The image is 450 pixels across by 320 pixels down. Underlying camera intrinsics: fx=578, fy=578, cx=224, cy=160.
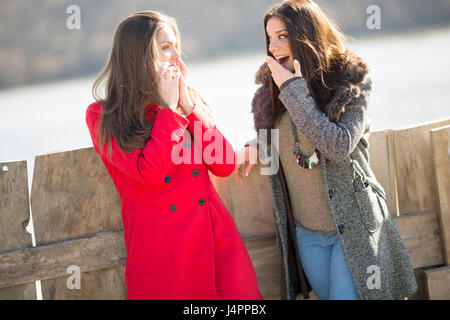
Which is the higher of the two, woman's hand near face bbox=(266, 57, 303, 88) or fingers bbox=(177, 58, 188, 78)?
fingers bbox=(177, 58, 188, 78)

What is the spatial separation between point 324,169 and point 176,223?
2.52 ft

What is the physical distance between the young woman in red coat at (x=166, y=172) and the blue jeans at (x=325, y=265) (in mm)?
305

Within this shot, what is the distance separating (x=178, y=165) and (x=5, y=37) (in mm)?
17010

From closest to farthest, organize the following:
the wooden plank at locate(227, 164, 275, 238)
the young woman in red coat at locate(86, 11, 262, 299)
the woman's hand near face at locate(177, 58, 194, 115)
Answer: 1. the young woman in red coat at locate(86, 11, 262, 299)
2. the woman's hand near face at locate(177, 58, 194, 115)
3. the wooden plank at locate(227, 164, 275, 238)

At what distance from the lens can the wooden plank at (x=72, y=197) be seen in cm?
299

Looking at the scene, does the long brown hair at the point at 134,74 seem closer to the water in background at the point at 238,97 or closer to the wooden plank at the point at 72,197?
the wooden plank at the point at 72,197

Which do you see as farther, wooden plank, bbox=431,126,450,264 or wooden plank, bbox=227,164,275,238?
wooden plank, bbox=431,126,450,264

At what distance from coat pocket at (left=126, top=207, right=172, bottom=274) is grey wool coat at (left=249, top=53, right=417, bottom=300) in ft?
2.05

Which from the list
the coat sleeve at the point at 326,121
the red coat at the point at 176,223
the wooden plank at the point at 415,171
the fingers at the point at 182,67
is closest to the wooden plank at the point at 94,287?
the red coat at the point at 176,223

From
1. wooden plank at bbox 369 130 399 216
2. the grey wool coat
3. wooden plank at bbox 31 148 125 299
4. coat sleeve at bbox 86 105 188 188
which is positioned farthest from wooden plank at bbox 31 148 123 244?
wooden plank at bbox 369 130 399 216

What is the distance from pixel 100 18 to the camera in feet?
61.5

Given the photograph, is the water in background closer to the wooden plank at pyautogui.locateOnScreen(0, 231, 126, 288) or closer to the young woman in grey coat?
the young woman in grey coat

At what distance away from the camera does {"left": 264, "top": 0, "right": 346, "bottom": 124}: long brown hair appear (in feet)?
9.29

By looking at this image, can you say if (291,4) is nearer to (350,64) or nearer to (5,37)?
(350,64)
